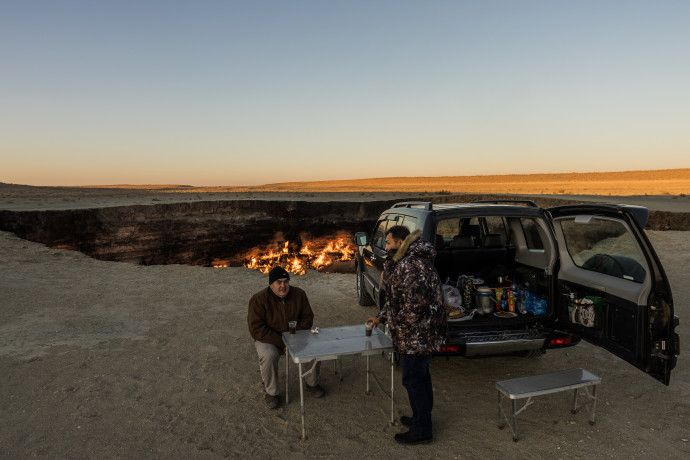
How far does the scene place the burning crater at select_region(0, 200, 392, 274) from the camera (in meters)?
19.7

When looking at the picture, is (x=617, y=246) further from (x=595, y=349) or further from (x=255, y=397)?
(x=255, y=397)

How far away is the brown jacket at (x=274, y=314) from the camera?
4512 millimetres

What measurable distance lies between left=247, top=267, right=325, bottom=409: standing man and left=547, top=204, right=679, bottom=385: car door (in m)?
2.92

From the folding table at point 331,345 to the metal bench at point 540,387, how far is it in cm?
103

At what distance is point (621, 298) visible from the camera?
13.3 ft

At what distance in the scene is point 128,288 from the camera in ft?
32.0

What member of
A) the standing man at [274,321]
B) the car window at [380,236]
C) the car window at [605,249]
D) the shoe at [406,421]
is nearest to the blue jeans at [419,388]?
the shoe at [406,421]

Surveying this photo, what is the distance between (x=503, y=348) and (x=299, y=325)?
2.17m

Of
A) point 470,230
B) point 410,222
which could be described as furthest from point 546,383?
point 470,230

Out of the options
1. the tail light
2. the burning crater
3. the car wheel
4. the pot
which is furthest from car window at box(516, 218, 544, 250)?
the burning crater

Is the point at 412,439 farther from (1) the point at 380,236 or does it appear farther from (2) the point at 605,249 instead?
(2) the point at 605,249

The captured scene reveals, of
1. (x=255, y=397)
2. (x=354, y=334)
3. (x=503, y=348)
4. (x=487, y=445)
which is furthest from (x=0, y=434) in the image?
(x=503, y=348)

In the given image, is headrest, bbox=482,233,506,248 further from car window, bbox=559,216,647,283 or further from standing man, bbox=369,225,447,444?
standing man, bbox=369,225,447,444

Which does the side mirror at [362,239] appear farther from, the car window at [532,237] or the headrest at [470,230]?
the car window at [532,237]
